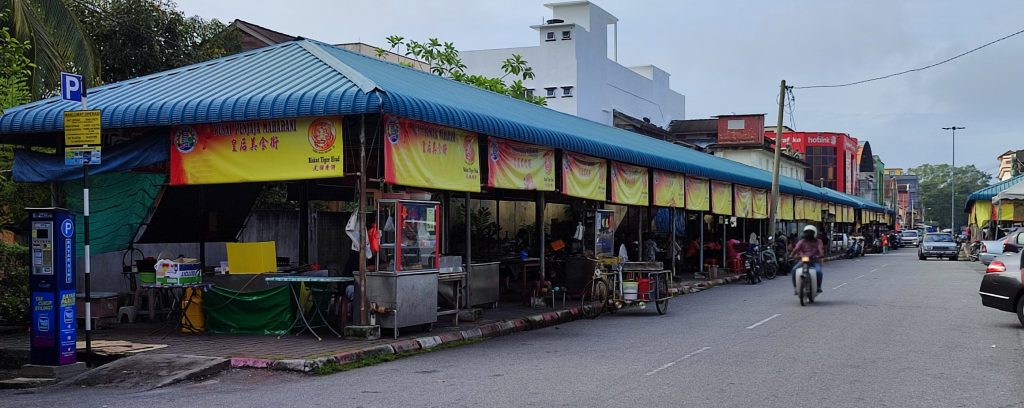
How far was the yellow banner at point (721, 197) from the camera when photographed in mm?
31625

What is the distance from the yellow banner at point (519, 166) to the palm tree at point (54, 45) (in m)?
10.5

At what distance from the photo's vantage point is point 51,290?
11094 mm

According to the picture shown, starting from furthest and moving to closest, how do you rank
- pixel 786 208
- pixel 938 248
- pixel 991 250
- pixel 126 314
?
1. pixel 938 248
2. pixel 786 208
3. pixel 991 250
4. pixel 126 314

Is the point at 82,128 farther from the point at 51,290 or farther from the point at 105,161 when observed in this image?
the point at 105,161

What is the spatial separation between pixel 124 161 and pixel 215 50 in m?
15.7

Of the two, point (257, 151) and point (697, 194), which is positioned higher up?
point (257, 151)

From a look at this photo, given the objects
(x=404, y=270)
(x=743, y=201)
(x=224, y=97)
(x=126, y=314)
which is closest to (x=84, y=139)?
(x=224, y=97)

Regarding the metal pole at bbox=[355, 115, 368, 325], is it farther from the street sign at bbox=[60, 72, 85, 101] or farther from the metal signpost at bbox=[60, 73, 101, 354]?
the street sign at bbox=[60, 72, 85, 101]

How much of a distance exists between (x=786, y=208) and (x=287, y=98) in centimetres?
3474

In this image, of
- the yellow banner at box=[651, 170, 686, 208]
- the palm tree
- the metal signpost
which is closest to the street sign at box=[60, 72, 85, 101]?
the metal signpost

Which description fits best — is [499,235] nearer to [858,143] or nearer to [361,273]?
[361,273]

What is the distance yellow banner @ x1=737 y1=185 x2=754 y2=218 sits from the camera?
34.3m

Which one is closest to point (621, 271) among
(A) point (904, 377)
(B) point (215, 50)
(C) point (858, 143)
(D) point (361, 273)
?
(D) point (361, 273)

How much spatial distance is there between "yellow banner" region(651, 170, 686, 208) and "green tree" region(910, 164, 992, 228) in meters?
154
